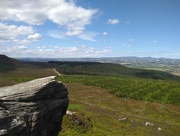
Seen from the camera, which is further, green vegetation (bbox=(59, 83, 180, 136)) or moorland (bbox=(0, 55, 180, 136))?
moorland (bbox=(0, 55, 180, 136))

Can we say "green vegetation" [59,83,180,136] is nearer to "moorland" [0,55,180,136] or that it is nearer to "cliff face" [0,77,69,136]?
"moorland" [0,55,180,136]

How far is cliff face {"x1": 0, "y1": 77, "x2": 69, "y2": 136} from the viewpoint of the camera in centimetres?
2581

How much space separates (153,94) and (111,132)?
3004 inches

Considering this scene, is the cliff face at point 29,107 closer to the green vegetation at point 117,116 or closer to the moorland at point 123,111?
the moorland at point 123,111

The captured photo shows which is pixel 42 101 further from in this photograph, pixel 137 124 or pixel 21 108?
pixel 137 124

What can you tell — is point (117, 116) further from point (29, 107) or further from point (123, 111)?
point (29, 107)

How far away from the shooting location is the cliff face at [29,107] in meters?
25.8

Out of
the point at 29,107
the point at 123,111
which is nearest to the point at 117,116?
the point at 123,111

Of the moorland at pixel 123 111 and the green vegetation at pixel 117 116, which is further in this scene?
the moorland at pixel 123 111

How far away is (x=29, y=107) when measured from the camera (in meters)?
28.7

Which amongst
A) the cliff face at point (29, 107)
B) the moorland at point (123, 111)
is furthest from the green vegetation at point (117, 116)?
the cliff face at point (29, 107)

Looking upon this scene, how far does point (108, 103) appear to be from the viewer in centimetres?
12175

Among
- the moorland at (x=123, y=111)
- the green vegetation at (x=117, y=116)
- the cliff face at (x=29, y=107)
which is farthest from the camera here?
the moorland at (x=123, y=111)

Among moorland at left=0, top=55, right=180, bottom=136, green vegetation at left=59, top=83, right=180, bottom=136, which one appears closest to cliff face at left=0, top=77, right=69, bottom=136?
moorland at left=0, top=55, right=180, bottom=136
